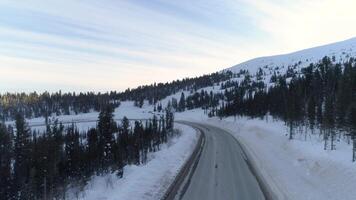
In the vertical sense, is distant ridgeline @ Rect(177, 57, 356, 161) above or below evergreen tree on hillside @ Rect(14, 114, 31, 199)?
above

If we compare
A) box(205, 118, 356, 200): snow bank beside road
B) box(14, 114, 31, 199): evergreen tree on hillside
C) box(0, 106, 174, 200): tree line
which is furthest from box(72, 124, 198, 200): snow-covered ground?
box(14, 114, 31, 199): evergreen tree on hillside

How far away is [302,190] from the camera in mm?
17719

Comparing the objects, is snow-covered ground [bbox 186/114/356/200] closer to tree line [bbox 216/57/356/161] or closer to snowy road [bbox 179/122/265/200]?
snowy road [bbox 179/122/265/200]

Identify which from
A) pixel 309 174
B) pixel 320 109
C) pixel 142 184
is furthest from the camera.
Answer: pixel 320 109

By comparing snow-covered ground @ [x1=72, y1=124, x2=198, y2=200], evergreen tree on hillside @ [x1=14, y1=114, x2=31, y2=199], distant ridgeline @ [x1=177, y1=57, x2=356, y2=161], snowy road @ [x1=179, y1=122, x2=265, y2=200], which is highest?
distant ridgeline @ [x1=177, y1=57, x2=356, y2=161]

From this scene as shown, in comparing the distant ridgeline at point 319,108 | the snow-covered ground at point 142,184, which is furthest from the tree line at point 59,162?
the snow-covered ground at point 142,184

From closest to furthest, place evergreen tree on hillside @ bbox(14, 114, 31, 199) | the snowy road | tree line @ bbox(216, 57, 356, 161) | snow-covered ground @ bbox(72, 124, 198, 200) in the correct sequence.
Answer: snow-covered ground @ bbox(72, 124, 198, 200) → the snowy road → tree line @ bbox(216, 57, 356, 161) → evergreen tree on hillside @ bbox(14, 114, 31, 199)

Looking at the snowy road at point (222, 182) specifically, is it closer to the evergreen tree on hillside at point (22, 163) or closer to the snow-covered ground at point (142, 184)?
the snow-covered ground at point (142, 184)

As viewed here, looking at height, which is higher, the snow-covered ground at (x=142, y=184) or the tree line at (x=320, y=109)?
the tree line at (x=320, y=109)

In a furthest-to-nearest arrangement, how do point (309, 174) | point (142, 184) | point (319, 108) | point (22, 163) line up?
point (22, 163) < point (319, 108) < point (309, 174) < point (142, 184)

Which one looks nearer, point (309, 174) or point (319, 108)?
point (309, 174)

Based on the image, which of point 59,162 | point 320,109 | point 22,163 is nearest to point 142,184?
point 320,109

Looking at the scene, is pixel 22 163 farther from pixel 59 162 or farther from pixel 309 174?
pixel 309 174

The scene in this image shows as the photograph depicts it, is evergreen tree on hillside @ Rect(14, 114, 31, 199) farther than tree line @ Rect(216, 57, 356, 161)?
Yes
